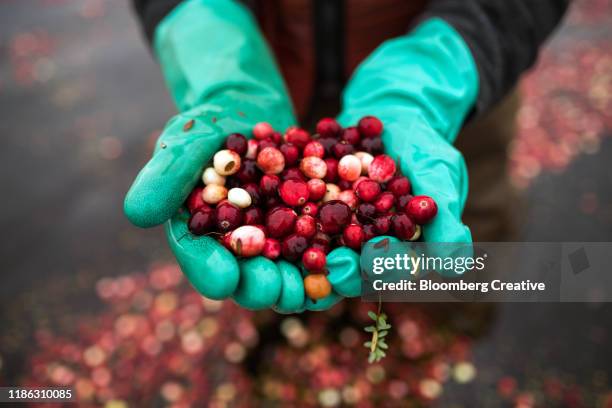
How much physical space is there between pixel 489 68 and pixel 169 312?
10.8ft

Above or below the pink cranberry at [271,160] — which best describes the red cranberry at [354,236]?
below

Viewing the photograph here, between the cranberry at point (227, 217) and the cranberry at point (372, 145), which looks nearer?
the cranberry at point (227, 217)

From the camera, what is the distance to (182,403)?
12.6 ft

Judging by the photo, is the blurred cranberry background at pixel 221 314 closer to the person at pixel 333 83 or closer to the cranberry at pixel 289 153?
the person at pixel 333 83

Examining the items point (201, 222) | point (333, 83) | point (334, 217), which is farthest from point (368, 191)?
point (333, 83)

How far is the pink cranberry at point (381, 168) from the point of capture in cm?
240

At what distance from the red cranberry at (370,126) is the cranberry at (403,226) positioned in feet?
1.90

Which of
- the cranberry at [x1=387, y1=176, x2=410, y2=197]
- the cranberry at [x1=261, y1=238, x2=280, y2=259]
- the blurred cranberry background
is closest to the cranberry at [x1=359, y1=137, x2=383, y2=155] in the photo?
the cranberry at [x1=387, y1=176, x2=410, y2=197]

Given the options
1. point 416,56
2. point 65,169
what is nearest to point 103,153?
point 65,169

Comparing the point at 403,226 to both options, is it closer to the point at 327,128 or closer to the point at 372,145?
the point at 372,145

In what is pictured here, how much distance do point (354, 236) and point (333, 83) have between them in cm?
178

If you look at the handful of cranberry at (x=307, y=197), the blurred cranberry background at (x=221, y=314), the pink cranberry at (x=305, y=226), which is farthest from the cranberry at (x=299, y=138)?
the blurred cranberry background at (x=221, y=314)

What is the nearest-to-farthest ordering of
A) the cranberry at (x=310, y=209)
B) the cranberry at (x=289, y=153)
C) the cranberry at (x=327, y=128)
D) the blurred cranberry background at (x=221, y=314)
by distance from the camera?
the cranberry at (x=310, y=209) < the cranberry at (x=289, y=153) < the cranberry at (x=327, y=128) < the blurred cranberry background at (x=221, y=314)

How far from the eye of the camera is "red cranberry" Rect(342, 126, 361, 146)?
8.36 ft
